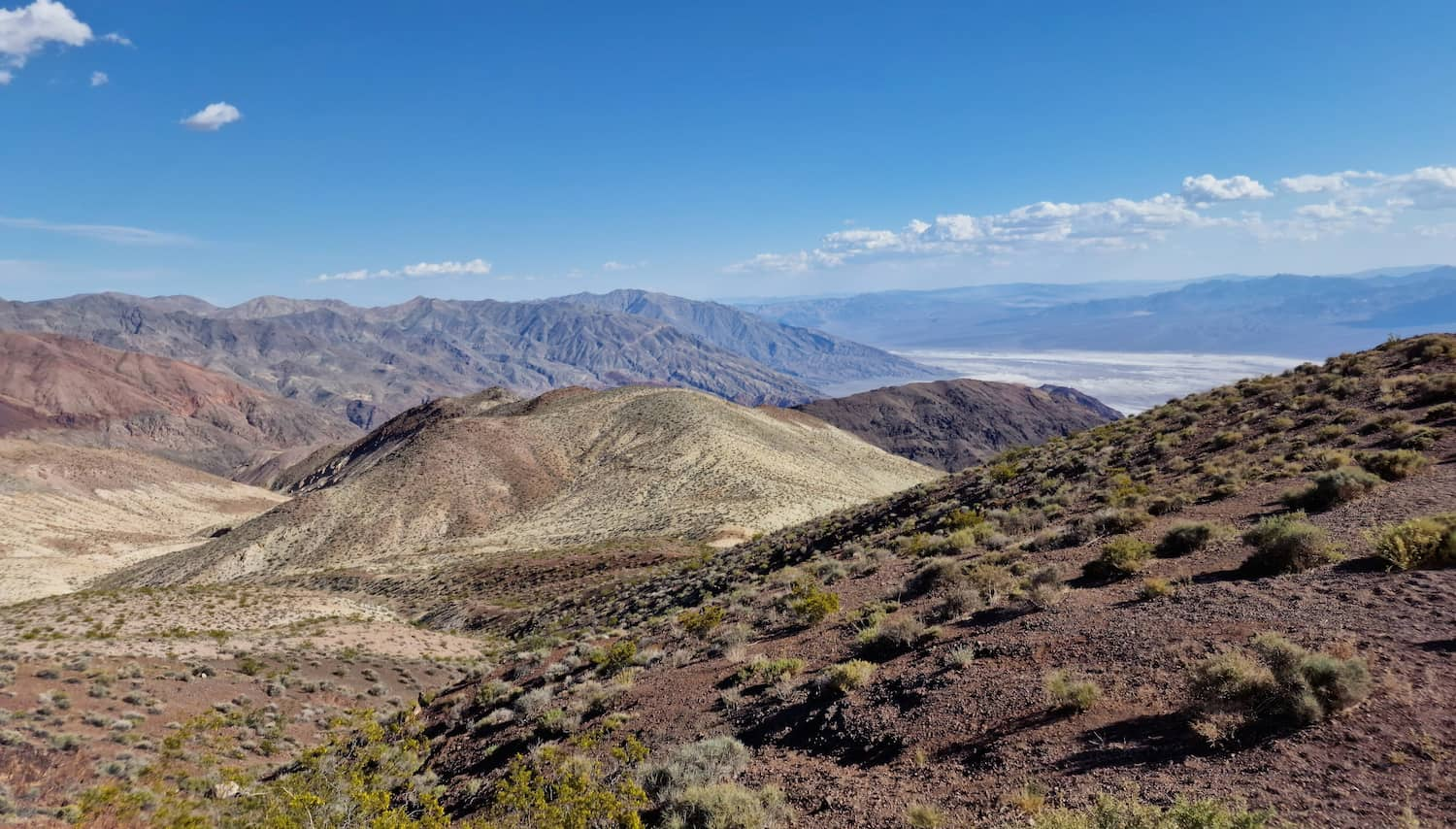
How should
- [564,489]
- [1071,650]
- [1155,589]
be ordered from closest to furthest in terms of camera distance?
[1071,650]
[1155,589]
[564,489]

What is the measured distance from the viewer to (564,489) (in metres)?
60.1

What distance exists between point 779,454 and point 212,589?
43.1 m

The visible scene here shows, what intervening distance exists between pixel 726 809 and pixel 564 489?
54.6 meters

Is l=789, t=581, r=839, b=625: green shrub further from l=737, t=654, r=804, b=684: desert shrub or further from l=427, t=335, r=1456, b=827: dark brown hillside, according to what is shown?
l=737, t=654, r=804, b=684: desert shrub

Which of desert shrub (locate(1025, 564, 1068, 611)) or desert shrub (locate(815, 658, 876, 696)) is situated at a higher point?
desert shrub (locate(1025, 564, 1068, 611))

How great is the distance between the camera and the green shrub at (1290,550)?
10391 millimetres

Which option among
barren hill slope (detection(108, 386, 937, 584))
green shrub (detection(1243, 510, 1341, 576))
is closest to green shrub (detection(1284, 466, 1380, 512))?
green shrub (detection(1243, 510, 1341, 576))

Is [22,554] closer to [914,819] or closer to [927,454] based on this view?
[914,819]

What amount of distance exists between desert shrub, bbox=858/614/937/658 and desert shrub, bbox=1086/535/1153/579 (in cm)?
365

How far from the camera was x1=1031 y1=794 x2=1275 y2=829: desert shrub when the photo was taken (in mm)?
5402

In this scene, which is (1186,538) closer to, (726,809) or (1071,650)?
(1071,650)

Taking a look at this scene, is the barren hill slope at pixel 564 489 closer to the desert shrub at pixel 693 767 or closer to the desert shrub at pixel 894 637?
the desert shrub at pixel 894 637

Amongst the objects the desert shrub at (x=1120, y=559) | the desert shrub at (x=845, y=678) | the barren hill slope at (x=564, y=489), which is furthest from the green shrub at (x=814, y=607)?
the barren hill slope at (x=564, y=489)

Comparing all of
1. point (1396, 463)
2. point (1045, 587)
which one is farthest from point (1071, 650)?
point (1396, 463)
